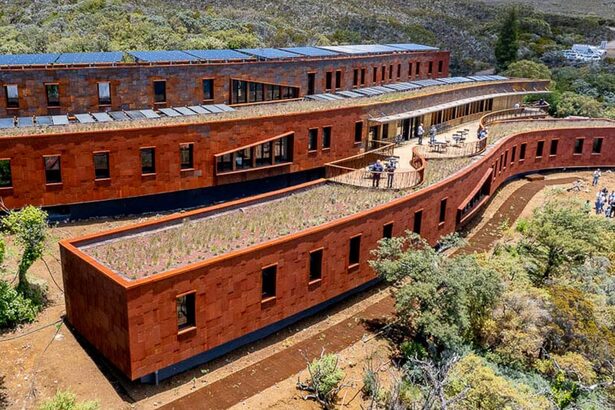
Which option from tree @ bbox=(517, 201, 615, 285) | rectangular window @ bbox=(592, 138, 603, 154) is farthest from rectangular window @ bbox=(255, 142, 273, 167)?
rectangular window @ bbox=(592, 138, 603, 154)

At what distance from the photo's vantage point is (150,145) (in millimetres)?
28547

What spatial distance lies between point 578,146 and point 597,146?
171 cm

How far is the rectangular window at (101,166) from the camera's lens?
27531mm

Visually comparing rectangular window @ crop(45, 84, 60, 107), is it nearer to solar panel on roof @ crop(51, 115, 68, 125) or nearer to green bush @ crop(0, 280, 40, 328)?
solar panel on roof @ crop(51, 115, 68, 125)

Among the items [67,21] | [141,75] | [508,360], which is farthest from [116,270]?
[67,21]

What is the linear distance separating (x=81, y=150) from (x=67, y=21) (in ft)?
151

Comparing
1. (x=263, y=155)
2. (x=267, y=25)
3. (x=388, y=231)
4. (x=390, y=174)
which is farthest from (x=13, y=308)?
(x=267, y=25)

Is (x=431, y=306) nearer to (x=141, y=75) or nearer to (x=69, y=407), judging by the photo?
(x=69, y=407)

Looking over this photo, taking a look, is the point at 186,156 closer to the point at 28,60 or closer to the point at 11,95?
the point at 11,95

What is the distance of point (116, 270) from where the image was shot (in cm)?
1817

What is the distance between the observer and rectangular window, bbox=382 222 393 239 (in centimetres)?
2531

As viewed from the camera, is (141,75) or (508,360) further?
(141,75)

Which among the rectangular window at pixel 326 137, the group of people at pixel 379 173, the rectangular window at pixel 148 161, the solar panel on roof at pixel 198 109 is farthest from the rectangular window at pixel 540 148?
the rectangular window at pixel 148 161

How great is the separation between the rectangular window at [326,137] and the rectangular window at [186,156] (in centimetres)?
875
